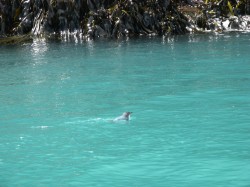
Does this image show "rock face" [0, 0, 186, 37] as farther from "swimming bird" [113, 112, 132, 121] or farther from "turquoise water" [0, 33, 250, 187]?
"swimming bird" [113, 112, 132, 121]

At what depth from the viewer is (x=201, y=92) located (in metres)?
22.6

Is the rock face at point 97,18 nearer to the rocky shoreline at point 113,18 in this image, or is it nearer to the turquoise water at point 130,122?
the rocky shoreline at point 113,18

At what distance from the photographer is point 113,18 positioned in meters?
46.6

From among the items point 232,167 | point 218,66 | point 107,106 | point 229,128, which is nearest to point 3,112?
point 107,106

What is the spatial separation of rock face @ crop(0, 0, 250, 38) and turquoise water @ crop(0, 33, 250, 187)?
40.8 feet

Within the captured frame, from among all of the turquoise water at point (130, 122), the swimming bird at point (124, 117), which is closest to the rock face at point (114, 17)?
the turquoise water at point (130, 122)

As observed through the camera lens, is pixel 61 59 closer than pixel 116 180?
No

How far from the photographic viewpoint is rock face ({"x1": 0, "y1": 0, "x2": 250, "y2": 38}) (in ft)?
153

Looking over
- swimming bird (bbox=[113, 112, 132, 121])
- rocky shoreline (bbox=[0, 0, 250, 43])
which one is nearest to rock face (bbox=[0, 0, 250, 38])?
rocky shoreline (bbox=[0, 0, 250, 43])

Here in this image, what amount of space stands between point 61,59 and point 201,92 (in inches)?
542

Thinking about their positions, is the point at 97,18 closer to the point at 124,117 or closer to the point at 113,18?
the point at 113,18

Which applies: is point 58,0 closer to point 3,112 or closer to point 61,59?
point 61,59

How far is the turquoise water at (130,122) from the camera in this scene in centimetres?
1388

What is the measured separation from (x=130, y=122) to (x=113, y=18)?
95.0ft
